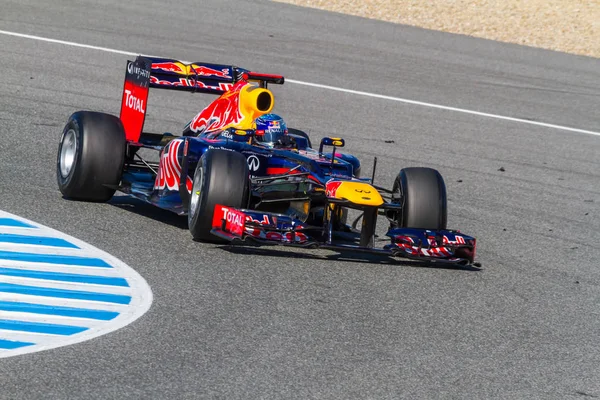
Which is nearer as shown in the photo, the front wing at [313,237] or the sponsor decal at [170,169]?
the front wing at [313,237]

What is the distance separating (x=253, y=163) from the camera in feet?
29.1

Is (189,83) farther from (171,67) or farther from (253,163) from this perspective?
(253,163)

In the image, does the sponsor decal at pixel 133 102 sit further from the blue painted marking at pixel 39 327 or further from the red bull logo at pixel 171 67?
the blue painted marking at pixel 39 327

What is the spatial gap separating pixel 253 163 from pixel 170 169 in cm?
74

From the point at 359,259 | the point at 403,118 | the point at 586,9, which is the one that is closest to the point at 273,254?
the point at 359,259

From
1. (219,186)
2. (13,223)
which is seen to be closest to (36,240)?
(13,223)

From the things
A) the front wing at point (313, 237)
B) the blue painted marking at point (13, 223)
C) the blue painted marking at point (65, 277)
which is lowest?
the blue painted marking at point (65, 277)

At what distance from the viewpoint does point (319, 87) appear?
1764 cm

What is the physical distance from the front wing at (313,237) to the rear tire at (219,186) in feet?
0.24

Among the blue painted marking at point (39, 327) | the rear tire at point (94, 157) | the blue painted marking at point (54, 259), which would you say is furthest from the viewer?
the rear tire at point (94, 157)

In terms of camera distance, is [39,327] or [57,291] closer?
[39,327]

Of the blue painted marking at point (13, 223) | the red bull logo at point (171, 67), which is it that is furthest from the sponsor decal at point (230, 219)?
the red bull logo at point (171, 67)

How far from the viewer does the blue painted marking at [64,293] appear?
679 cm

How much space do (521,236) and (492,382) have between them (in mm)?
4375
